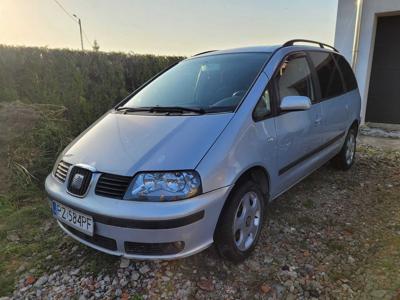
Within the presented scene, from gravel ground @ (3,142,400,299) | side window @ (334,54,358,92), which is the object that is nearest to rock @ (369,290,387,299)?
gravel ground @ (3,142,400,299)

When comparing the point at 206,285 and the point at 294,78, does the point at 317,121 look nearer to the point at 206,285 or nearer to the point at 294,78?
the point at 294,78

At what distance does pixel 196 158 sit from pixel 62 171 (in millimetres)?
1059

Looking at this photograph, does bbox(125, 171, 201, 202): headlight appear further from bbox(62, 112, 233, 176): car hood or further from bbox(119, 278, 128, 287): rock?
bbox(119, 278, 128, 287): rock

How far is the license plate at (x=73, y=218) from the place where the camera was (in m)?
2.05

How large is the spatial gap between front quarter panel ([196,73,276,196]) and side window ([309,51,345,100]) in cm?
117

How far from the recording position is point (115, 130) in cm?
249

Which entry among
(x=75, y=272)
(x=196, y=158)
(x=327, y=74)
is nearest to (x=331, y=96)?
(x=327, y=74)

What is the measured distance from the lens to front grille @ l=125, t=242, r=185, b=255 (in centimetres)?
198

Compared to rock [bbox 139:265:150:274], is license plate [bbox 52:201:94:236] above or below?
above

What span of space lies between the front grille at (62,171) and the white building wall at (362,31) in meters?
6.63

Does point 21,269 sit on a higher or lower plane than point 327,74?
lower

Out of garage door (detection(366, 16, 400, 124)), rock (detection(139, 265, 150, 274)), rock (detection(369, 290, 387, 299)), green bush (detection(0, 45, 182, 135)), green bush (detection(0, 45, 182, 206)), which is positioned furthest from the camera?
garage door (detection(366, 16, 400, 124))

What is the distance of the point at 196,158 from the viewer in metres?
2.00

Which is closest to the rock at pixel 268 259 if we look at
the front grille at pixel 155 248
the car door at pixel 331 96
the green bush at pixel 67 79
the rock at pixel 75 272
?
the front grille at pixel 155 248
